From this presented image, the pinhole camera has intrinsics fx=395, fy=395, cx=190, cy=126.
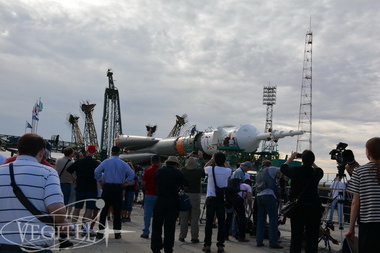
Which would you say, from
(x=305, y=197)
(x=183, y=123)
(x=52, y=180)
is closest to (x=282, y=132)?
(x=305, y=197)

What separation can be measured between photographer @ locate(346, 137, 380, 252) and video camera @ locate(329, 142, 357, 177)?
1692 millimetres

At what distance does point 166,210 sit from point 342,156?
306cm

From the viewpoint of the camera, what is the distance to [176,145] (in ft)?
99.6

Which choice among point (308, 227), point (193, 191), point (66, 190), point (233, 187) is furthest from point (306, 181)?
point (66, 190)

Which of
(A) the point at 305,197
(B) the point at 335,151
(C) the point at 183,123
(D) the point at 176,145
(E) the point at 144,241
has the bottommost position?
(E) the point at 144,241

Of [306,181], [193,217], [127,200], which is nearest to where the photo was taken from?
[306,181]

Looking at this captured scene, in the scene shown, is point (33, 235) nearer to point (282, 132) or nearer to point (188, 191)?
point (188, 191)

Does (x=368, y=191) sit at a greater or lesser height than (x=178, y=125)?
lesser

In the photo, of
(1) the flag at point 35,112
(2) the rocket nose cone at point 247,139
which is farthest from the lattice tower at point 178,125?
(2) the rocket nose cone at point 247,139

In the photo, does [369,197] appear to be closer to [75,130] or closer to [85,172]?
[85,172]

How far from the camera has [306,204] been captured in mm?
6215

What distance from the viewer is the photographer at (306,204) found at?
625cm

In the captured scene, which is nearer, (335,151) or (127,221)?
(335,151)

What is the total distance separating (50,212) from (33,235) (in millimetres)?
224
